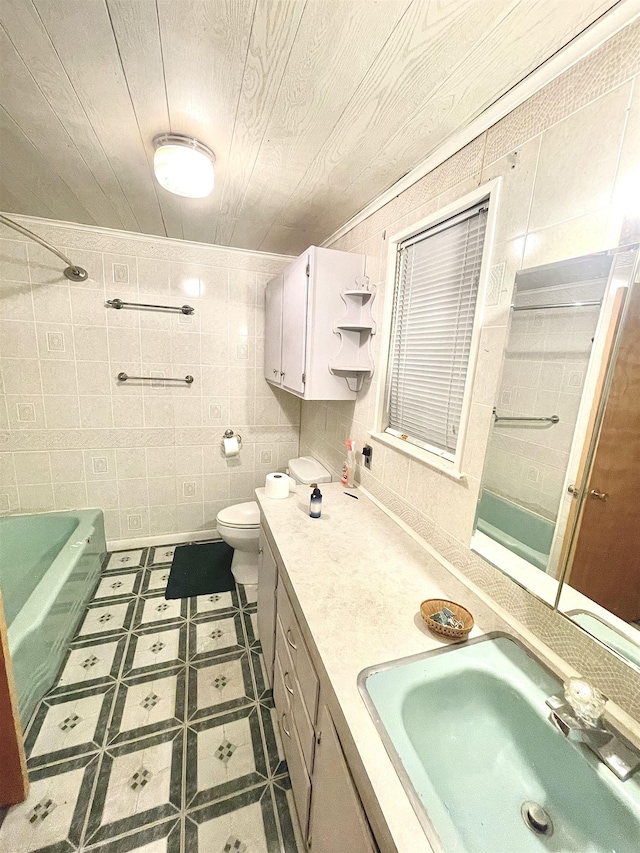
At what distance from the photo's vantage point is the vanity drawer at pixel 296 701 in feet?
3.03

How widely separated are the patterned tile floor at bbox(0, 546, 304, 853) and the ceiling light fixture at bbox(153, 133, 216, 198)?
2143 mm

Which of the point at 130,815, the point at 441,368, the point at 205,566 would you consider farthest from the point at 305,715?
the point at 205,566

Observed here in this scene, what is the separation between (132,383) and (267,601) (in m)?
1.75

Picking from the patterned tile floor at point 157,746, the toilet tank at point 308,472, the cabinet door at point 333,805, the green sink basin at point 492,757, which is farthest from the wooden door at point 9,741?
the toilet tank at point 308,472

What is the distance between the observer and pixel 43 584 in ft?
5.28

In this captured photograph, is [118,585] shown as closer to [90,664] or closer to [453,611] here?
[90,664]

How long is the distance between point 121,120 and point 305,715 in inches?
77.0

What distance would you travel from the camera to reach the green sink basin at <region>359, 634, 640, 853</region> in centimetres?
58

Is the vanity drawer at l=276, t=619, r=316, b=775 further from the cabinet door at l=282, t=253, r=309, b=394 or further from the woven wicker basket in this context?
the cabinet door at l=282, t=253, r=309, b=394

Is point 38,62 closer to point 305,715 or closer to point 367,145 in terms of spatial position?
point 367,145

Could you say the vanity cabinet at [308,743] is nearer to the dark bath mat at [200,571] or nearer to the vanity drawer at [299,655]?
the vanity drawer at [299,655]

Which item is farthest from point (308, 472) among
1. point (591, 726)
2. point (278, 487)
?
point (591, 726)

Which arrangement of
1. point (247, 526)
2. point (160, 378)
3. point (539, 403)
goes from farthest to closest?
point (160, 378) → point (247, 526) → point (539, 403)

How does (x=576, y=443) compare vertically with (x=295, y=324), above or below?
below
